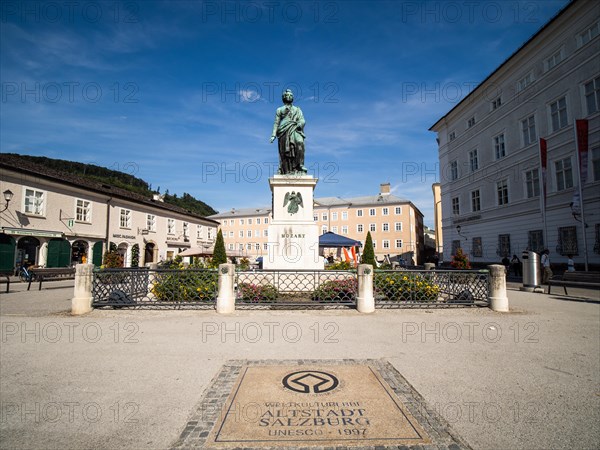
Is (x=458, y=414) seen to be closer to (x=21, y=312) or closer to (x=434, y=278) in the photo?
(x=434, y=278)

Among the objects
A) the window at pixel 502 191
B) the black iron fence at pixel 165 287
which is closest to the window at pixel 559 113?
the window at pixel 502 191

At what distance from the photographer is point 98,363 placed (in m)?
5.11

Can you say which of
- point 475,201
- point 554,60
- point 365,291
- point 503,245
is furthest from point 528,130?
point 365,291

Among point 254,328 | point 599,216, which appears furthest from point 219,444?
point 599,216

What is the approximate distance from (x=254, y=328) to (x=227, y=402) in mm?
3657

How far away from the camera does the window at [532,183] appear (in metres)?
24.9

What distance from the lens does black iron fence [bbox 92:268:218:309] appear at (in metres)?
9.62

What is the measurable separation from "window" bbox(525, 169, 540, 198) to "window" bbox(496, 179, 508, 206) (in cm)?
249

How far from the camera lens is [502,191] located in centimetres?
2889

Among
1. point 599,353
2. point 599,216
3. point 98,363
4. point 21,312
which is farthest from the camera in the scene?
point 599,216

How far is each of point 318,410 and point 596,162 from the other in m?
25.0

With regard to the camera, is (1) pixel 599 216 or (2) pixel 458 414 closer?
(2) pixel 458 414

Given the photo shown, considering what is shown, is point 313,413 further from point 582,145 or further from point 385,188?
point 385,188

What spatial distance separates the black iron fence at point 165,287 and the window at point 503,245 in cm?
2675
